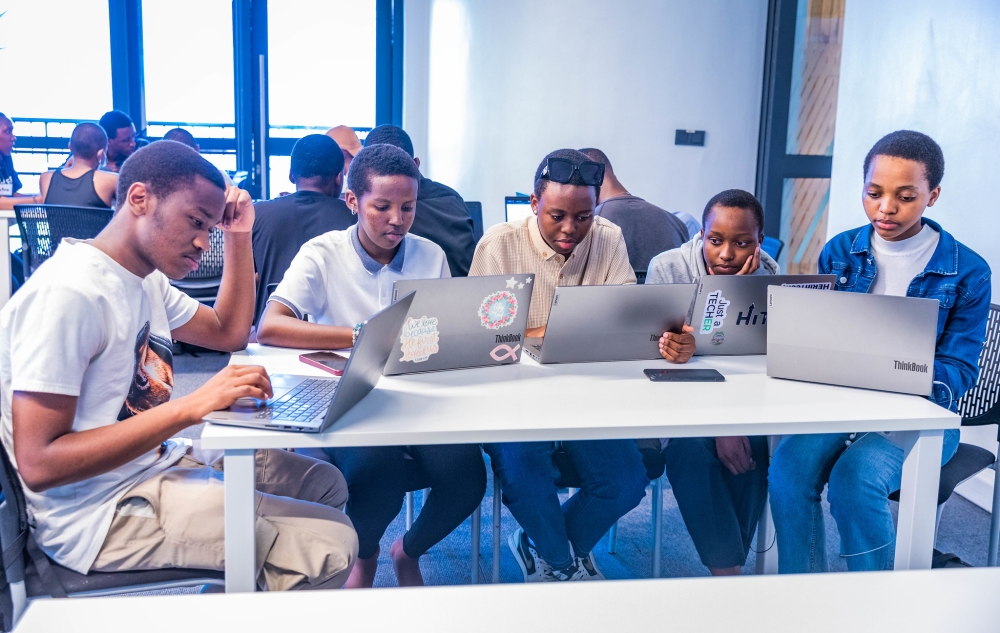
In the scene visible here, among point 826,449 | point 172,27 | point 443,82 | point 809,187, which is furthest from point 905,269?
point 172,27

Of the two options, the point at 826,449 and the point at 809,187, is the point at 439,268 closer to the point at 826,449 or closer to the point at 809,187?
the point at 826,449

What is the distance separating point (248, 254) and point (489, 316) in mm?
589

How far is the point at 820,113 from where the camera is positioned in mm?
5691

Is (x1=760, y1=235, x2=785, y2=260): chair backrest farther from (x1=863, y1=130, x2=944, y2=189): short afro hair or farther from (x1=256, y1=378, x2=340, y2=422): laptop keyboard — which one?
(x1=256, y1=378, x2=340, y2=422): laptop keyboard

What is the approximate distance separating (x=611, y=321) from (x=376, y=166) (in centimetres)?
77

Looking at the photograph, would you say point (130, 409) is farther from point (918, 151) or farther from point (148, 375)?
point (918, 151)

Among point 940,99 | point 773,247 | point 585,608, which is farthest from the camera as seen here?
point 773,247

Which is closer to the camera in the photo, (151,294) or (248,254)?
(151,294)

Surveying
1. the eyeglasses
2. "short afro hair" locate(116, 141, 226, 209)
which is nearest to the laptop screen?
the eyeglasses

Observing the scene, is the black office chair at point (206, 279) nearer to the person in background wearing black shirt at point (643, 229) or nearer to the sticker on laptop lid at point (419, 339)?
the person in background wearing black shirt at point (643, 229)

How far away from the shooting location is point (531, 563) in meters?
2.11

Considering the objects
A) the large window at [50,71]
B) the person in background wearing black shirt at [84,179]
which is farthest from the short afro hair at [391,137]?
the large window at [50,71]

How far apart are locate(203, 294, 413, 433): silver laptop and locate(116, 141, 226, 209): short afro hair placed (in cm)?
42

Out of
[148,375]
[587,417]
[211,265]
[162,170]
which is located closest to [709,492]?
[587,417]
